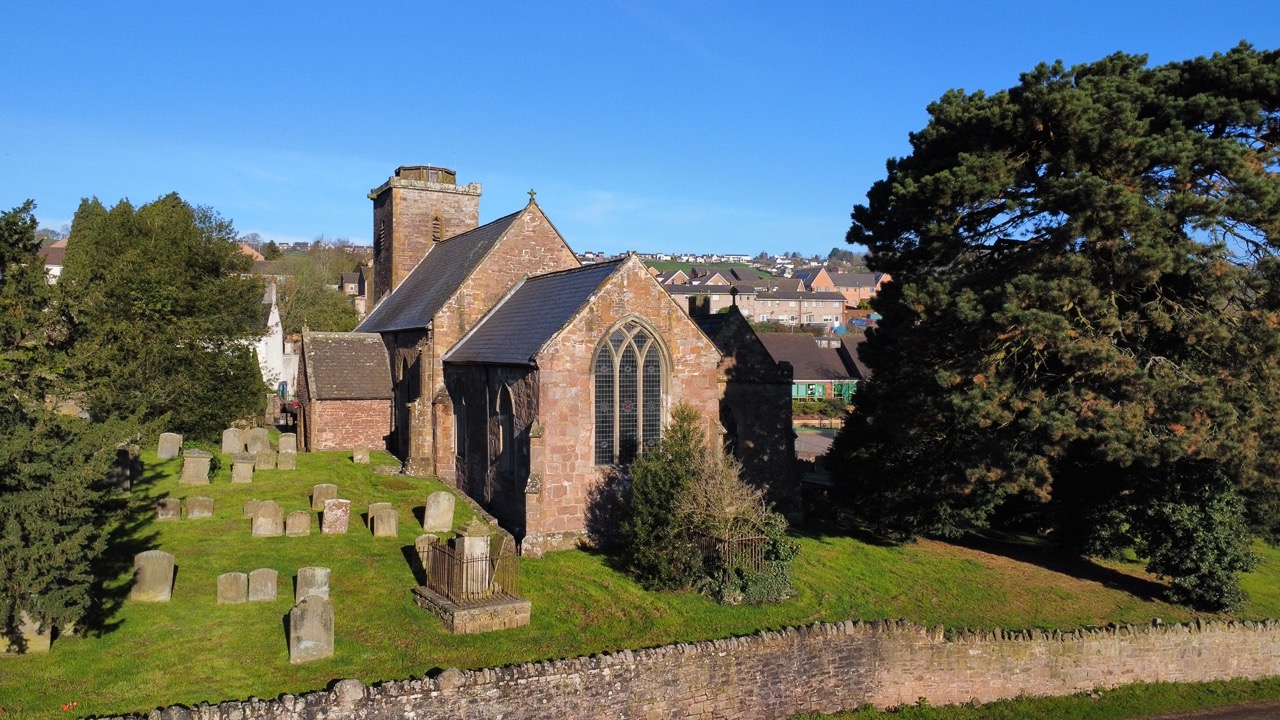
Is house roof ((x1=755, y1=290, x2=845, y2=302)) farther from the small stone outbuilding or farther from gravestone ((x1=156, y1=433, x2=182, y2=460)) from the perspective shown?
gravestone ((x1=156, y1=433, x2=182, y2=460))

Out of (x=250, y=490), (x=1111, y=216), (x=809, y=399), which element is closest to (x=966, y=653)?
(x=1111, y=216)

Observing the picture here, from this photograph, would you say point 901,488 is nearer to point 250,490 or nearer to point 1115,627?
point 1115,627

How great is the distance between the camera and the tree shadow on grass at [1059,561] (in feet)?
79.0

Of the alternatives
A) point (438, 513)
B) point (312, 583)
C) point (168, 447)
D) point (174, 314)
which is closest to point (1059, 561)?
point (438, 513)

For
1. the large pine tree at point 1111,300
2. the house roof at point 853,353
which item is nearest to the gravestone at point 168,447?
the large pine tree at point 1111,300

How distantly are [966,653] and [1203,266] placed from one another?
33.8ft

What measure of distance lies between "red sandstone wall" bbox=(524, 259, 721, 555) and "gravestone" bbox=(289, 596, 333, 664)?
765 centimetres

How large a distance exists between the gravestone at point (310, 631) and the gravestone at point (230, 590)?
297 cm

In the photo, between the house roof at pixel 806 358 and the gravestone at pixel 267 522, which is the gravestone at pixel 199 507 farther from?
the house roof at pixel 806 358

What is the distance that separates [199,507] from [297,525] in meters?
3.51

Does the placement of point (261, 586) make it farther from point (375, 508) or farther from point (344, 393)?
point (344, 393)

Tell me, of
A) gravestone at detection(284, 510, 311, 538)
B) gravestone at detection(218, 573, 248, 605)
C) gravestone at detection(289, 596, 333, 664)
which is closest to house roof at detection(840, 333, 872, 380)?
gravestone at detection(284, 510, 311, 538)

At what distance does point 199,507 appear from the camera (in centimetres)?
2359

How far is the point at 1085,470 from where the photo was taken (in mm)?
24969
